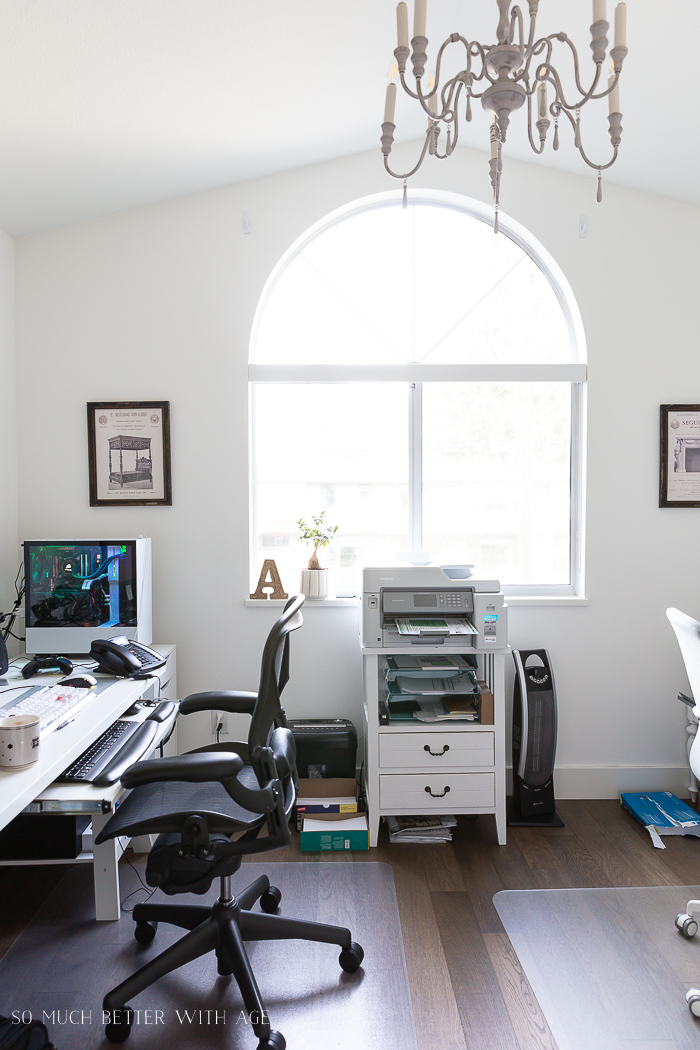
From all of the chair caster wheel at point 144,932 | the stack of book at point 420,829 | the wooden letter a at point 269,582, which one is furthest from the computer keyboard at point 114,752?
the stack of book at point 420,829

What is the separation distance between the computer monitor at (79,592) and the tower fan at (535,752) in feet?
5.49

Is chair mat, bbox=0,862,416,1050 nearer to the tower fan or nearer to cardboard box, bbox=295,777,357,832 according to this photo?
cardboard box, bbox=295,777,357,832

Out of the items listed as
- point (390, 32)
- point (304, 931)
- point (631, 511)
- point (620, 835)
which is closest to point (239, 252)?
point (390, 32)

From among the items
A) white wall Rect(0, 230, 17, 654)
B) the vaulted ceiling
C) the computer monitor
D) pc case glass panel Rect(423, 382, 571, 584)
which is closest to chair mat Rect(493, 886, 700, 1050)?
pc case glass panel Rect(423, 382, 571, 584)

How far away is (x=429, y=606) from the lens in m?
2.68

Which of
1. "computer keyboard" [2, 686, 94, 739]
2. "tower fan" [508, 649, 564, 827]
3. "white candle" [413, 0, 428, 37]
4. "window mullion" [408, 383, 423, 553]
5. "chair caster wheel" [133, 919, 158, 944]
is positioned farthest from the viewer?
"window mullion" [408, 383, 423, 553]

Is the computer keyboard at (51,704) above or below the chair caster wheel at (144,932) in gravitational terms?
above

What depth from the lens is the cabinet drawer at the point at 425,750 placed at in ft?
8.68

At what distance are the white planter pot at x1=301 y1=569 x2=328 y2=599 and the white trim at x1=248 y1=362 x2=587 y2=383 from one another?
887 millimetres

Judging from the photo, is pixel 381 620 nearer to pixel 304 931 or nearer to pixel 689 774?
pixel 304 931

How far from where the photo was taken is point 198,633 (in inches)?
121

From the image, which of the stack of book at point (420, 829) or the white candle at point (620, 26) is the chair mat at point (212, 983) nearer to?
the stack of book at point (420, 829)

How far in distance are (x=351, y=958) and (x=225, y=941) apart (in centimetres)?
38

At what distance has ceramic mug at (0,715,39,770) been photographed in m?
1.57
